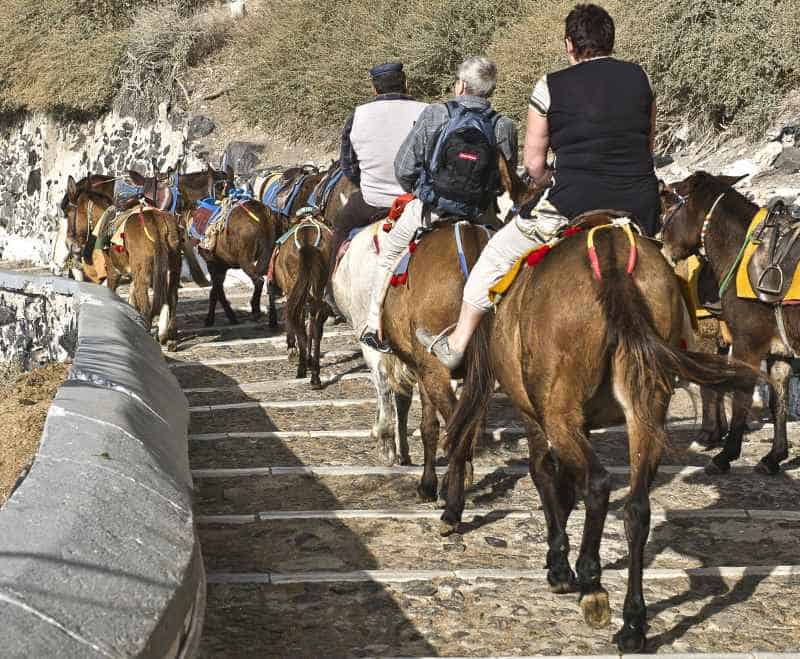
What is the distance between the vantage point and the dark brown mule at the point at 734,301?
7.73 m

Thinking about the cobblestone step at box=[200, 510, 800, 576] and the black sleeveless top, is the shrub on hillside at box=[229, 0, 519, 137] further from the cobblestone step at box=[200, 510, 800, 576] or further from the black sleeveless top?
the black sleeveless top

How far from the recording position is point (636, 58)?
17750mm

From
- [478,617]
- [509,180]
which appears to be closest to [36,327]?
[509,180]

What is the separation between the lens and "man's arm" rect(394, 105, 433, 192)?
6.71 m

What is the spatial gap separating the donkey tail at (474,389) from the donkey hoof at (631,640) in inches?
61.1

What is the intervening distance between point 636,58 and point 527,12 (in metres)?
5.46

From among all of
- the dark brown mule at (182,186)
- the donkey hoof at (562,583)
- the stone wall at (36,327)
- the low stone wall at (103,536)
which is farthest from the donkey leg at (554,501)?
the dark brown mule at (182,186)

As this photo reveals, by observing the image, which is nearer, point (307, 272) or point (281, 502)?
point (281, 502)

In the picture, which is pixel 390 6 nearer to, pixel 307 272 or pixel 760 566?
pixel 307 272

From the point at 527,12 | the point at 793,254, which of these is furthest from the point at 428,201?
the point at 527,12

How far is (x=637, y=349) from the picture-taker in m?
4.51

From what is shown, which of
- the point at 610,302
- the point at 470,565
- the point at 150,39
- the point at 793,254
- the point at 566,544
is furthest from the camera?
the point at 150,39

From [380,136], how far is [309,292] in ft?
12.4

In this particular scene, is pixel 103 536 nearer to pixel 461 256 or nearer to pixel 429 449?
pixel 461 256
